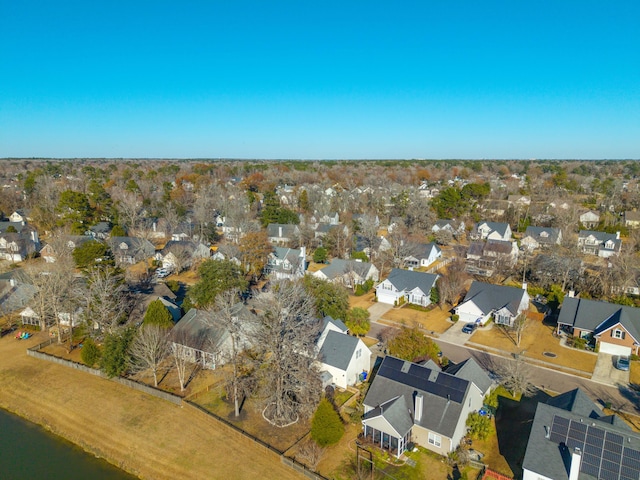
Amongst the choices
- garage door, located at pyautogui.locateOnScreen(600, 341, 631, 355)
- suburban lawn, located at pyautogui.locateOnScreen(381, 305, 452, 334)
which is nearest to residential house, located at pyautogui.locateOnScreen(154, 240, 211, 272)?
suburban lawn, located at pyautogui.locateOnScreen(381, 305, 452, 334)

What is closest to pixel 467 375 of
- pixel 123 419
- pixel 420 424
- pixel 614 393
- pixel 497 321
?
pixel 420 424

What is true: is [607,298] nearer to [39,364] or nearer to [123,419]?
[123,419]

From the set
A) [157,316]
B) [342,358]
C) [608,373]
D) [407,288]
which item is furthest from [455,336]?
[157,316]

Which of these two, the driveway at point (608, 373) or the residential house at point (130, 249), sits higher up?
the residential house at point (130, 249)

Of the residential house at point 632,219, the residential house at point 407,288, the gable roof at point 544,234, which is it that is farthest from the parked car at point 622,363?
the residential house at point 632,219

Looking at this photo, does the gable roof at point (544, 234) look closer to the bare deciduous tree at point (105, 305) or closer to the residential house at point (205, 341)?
the residential house at point (205, 341)

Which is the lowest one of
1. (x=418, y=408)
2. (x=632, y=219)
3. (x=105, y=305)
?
(x=632, y=219)

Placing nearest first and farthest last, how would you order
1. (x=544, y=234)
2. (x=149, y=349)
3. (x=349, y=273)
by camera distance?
(x=149, y=349) < (x=349, y=273) < (x=544, y=234)

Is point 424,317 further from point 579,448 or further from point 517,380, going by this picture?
point 579,448
